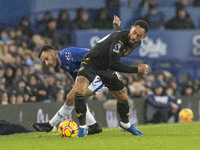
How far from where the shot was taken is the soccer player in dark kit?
30.0 feet

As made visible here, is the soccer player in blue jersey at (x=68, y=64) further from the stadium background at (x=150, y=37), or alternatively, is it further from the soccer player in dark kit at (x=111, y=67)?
the stadium background at (x=150, y=37)

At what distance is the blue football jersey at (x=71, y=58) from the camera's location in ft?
33.0

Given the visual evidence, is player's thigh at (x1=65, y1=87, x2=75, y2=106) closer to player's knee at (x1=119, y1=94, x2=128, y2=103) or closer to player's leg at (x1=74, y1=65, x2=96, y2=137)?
player's leg at (x1=74, y1=65, x2=96, y2=137)

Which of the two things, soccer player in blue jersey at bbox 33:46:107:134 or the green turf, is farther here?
soccer player in blue jersey at bbox 33:46:107:134

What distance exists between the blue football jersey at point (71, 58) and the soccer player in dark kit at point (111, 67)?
0.40 m

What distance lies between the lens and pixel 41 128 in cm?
1015

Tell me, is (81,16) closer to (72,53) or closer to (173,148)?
(72,53)

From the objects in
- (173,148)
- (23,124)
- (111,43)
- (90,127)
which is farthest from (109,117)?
(173,148)

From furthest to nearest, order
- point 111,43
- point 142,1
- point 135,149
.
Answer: point 142,1 → point 111,43 → point 135,149

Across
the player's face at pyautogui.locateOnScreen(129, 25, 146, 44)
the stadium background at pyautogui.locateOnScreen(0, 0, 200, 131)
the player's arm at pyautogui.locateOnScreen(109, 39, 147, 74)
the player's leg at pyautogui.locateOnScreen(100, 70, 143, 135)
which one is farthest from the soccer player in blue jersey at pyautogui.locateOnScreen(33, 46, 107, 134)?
the stadium background at pyautogui.locateOnScreen(0, 0, 200, 131)

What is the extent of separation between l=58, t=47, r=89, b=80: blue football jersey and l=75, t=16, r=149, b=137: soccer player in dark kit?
0.40 m

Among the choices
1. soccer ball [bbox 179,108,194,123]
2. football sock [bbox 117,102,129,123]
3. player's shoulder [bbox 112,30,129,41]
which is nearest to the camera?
player's shoulder [bbox 112,30,129,41]

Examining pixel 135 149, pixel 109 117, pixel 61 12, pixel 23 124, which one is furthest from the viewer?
pixel 61 12

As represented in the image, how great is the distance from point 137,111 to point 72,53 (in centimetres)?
590
